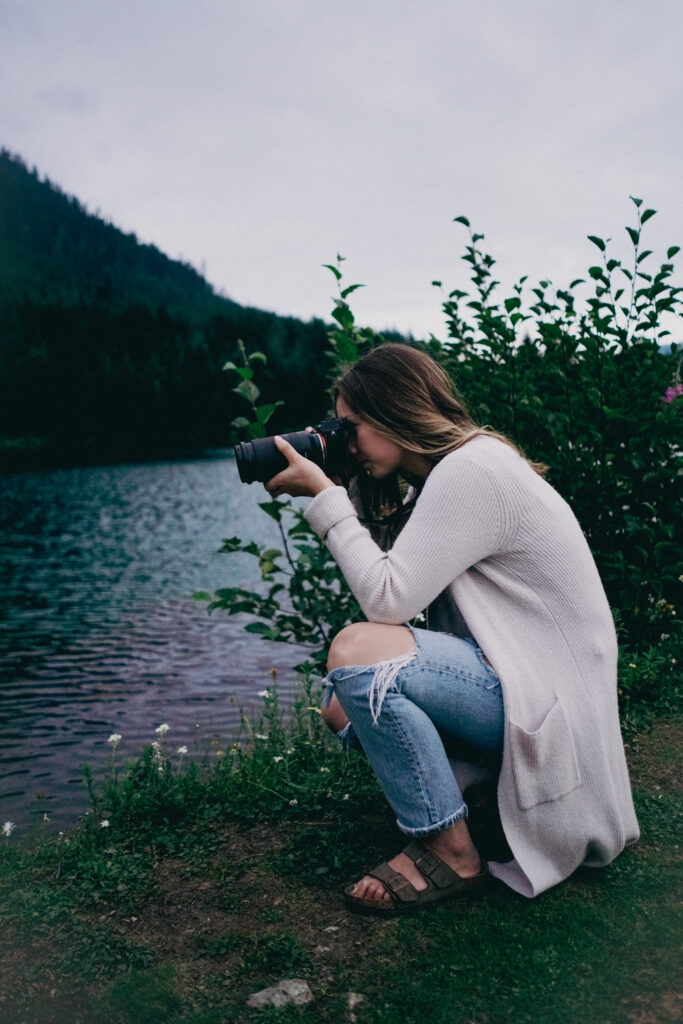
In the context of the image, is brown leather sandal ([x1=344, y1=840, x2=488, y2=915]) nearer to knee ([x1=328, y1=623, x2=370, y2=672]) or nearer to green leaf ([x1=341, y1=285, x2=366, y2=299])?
knee ([x1=328, y1=623, x2=370, y2=672])

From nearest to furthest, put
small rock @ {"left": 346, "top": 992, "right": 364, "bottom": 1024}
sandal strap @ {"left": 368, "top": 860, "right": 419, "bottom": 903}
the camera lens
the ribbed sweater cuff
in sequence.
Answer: small rock @ {"left": 346, "top": 992, "right": 364, "bottom": 1024} → sandal strap @ {"left": 368, "top": 860, "right": 419, "bottom": 903} → the ribbed sweater cuff → the camera lens

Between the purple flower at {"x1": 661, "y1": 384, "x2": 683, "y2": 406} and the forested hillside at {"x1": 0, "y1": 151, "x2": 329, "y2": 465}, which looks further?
the forested hillside at {"x1": 0, "y1": 151, "x2": 329, "y2": 465}

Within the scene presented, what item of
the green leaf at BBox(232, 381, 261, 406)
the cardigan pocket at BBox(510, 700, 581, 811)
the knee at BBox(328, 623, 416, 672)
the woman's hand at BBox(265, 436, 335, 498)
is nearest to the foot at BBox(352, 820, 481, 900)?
the cardigan pocket at BBox(510, 700, 581, 811)

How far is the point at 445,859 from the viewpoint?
2158 mm

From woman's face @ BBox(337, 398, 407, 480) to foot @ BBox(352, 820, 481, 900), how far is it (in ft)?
3.00

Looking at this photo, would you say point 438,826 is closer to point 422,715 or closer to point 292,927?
point 422,715

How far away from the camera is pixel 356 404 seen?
2.31 meters

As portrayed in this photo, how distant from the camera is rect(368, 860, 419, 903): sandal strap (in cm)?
209

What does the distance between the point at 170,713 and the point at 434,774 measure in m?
3.77

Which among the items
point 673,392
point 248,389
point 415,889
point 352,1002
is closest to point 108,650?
point 248,389

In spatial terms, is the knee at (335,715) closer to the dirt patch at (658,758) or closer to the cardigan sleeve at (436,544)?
the cardigan sleeve at (436,544)

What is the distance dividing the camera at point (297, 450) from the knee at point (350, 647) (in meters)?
0.49

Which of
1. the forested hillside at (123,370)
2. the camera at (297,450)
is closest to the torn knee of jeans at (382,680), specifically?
the camera at (297,450)

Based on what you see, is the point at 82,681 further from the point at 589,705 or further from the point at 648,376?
the point at 589,705
